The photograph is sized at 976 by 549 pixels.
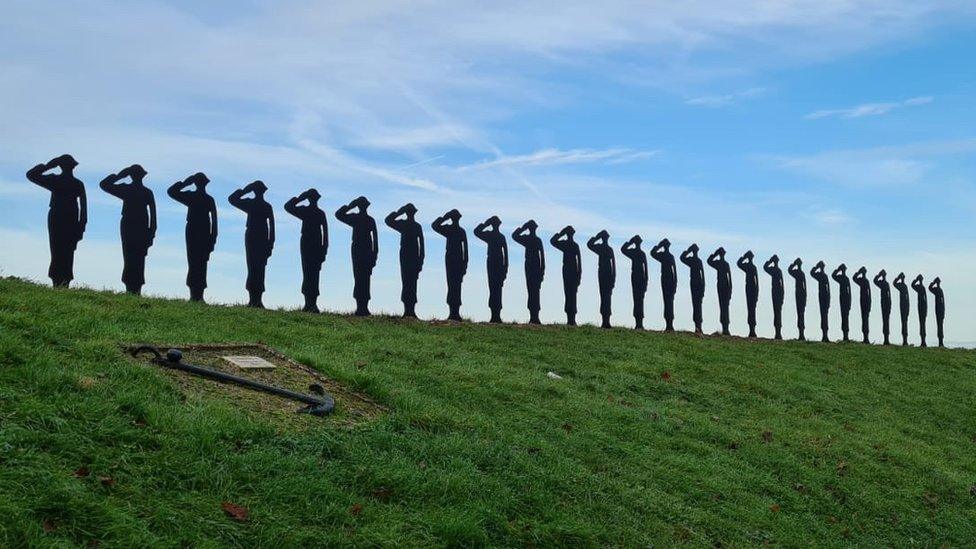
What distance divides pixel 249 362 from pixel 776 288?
2228cm

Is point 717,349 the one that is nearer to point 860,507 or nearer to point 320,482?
point 860,507

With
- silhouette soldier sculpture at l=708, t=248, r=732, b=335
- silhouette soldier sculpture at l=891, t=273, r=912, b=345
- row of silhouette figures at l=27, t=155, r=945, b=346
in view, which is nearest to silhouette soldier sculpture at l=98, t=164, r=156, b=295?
row of silhouette figures at l=27, t=155, r=945, b=346

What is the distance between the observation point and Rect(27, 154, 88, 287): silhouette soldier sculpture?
14.4m

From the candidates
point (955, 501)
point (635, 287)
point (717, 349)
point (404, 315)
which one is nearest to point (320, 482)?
point (955, 501)

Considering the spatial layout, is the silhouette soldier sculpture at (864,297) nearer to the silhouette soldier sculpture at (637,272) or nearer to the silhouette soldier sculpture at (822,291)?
the silhouette soldier sculpture at (822,291)

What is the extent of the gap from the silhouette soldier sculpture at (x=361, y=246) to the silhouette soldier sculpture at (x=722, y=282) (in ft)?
41.5

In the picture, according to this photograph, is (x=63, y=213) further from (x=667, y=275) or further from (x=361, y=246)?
(x=667, y=275)

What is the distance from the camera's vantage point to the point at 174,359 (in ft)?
27.8

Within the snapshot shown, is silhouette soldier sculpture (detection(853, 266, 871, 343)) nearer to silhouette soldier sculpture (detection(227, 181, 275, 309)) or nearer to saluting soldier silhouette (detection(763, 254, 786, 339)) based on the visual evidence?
saluting soldier silhouette (detection(763, 254, 786, 339))

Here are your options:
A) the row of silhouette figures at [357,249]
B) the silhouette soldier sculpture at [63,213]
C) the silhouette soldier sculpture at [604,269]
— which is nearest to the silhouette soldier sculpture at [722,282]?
the row of silhouette figures at [357,249]

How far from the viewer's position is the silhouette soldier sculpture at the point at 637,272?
24125mm

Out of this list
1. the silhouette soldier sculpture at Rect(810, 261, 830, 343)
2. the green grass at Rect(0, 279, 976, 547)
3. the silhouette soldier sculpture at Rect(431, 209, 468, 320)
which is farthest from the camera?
the silhouette soldier sculpture at Rect(810, 261, 830, 343)

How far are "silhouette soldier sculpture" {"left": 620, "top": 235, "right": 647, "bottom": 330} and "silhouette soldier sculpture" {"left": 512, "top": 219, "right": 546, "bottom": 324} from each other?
139 inches

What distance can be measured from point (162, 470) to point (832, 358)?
19468 millimetres
